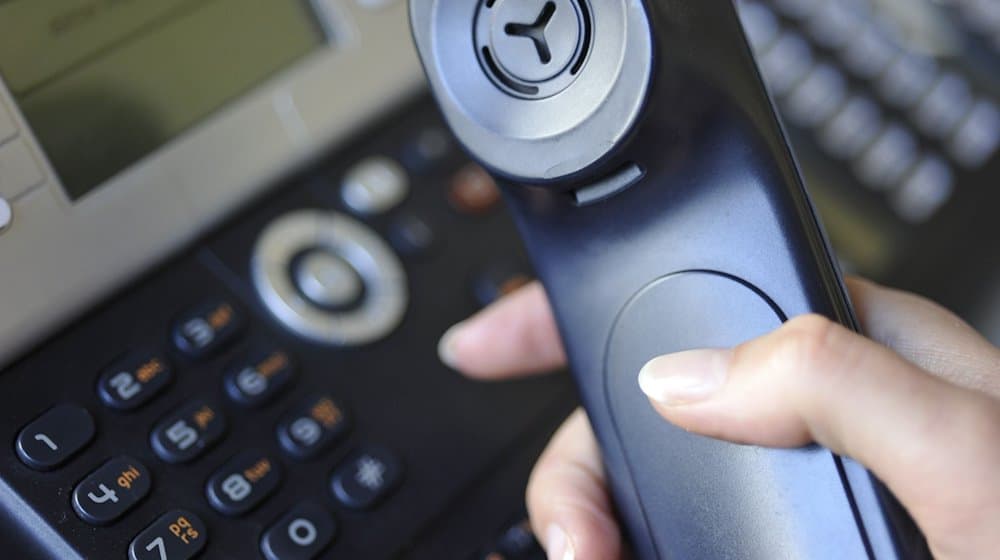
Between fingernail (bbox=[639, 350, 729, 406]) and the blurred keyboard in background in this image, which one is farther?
the blurred keyboard in background

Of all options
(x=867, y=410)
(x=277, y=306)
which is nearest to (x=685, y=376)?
(x=867, y=410)

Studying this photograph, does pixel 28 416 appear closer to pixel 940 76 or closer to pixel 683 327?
pixel 683 327

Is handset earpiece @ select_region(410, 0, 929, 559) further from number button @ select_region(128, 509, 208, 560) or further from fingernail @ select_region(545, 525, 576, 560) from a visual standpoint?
number button @ select_region(128, 509, 208, 560)

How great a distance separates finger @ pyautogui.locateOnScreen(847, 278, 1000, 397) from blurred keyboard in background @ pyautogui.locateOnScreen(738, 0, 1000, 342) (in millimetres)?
117

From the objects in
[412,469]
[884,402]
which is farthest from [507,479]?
[884,402]

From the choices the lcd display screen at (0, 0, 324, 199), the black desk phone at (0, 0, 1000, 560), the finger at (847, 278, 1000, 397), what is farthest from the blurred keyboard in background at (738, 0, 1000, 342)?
the lcd display screen at (0, 0, 324, 199)

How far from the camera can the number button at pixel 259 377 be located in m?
A: 0.36

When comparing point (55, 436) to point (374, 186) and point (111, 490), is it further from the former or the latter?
point (374, 186)

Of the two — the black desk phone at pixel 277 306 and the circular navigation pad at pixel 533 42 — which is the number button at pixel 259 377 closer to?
the black desk phone at pixel 277 306

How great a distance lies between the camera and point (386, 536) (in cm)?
→ 37

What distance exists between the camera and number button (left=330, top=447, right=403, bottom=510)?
1.20 feet

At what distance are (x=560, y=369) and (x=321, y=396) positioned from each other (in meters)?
0.10

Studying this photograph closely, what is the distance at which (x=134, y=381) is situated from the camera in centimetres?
35

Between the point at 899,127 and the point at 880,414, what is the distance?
259 mm
